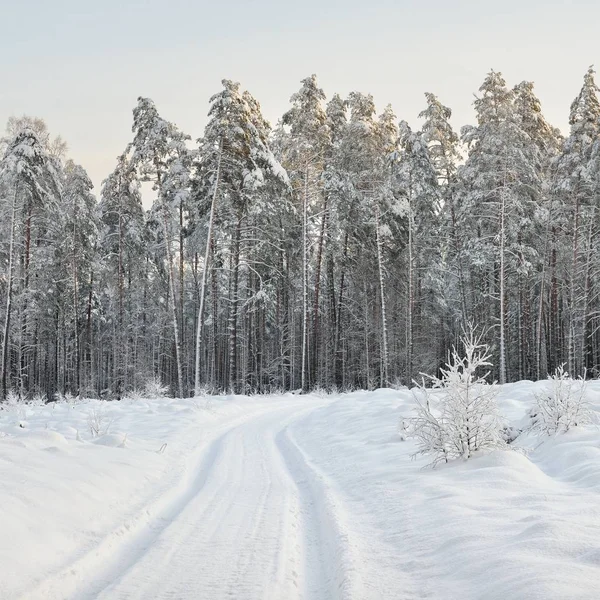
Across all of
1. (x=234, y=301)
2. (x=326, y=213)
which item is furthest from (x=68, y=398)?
(x=326, y=213)

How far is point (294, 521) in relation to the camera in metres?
5.26

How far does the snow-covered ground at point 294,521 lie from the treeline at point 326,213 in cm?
1395

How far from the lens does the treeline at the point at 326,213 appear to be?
23125 mm

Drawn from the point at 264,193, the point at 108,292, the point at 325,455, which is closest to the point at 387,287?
the point at 264,193

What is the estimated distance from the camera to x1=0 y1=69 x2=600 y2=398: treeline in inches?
910

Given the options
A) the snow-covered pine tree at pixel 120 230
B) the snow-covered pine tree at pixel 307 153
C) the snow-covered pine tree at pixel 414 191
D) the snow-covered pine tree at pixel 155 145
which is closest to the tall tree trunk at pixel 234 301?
the snow-covered pine tree at pixel 155 145

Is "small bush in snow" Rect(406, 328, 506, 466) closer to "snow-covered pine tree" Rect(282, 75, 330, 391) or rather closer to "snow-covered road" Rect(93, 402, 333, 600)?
"snow-covered road" Rect(93, 402, 333, 600)

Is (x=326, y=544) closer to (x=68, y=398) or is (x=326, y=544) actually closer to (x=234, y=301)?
(x=68, y=398)

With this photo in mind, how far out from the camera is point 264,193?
25.5 meters

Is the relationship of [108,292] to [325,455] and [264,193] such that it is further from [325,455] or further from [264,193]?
[325,455]

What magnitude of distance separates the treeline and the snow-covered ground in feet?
45.8

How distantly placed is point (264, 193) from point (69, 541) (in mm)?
22423

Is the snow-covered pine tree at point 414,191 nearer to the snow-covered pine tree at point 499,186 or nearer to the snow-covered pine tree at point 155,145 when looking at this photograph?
the snow-covered pine tree at point 499,186

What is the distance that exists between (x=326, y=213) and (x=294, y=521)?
22.5 m
